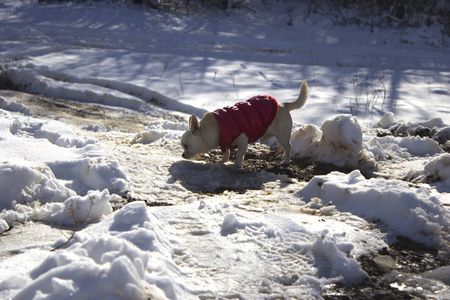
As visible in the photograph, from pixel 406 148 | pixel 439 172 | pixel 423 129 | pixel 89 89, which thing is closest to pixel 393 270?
pixel 439 172

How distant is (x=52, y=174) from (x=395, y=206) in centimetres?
269

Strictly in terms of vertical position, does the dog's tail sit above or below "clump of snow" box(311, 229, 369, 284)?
above

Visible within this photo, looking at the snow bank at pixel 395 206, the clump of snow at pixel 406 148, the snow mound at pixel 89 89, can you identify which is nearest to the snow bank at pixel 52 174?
the snow bank at pixel 395 206

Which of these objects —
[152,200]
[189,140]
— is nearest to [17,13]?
[189,140]

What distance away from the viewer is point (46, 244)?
280 centimetres

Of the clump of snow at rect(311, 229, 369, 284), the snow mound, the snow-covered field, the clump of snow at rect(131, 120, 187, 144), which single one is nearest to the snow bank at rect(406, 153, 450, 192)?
the snow-covered field

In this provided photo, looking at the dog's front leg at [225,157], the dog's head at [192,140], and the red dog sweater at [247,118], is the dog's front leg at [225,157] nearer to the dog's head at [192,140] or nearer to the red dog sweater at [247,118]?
the red dog sweater at [247,118]

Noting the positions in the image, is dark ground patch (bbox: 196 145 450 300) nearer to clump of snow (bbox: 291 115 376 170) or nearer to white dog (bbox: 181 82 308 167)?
clump of snow (bbox: 291 115 376 170)

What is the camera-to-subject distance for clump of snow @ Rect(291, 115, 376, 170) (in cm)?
515

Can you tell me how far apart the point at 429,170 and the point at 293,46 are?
784cm

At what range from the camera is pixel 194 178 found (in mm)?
4676

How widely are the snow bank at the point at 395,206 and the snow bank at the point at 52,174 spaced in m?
1.80

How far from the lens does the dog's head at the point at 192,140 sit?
494cm

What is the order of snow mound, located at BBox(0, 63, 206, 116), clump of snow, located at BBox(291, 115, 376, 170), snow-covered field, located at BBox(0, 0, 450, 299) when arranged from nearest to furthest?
1. snow-covered field, located at BBox(0, 0, 450, 299)
2. clump of snow, located at BBox(291, 115, 376, 170)
3. snow mound, located at BBox(0, 63, 206, 116)
